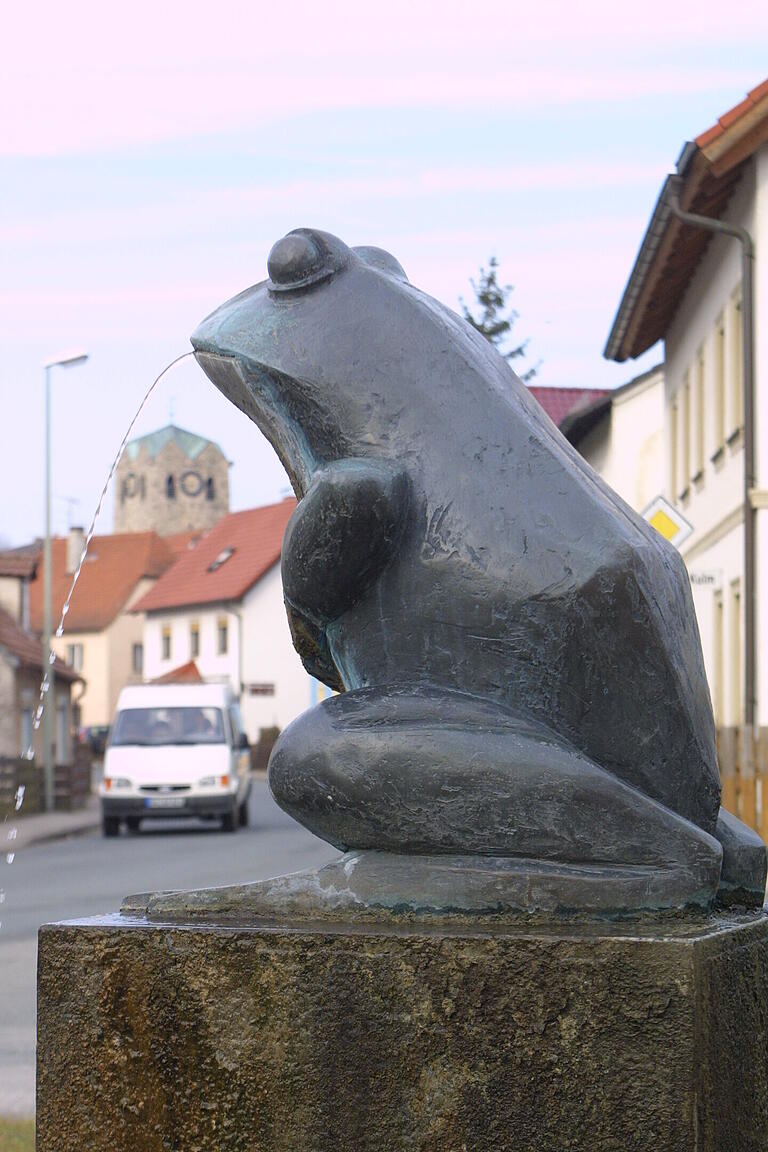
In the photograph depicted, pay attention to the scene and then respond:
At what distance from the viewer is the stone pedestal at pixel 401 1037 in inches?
132

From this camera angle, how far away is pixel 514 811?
142 inches

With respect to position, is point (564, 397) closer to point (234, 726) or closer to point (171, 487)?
point (234, 726)

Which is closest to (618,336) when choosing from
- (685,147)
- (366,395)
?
(685,147)

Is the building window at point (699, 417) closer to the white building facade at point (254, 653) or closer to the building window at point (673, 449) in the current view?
the building window at point (673, 449)

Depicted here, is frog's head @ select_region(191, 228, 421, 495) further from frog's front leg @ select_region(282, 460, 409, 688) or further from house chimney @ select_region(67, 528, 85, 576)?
house chimney @ select_region(67, 528, 85, 576)

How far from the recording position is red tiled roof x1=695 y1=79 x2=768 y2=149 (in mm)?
18203

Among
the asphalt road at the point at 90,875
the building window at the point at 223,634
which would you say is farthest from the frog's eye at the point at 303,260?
the building window at the point at 223,634

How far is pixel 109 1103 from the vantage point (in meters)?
3.62

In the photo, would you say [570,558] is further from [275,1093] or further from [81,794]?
[81,794]

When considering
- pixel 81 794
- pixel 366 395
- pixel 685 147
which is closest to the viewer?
pixel 366 395

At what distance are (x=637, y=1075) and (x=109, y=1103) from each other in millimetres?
987

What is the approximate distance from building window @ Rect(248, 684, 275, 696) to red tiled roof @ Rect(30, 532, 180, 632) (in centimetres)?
2514

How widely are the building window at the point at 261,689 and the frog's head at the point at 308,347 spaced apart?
63260mm

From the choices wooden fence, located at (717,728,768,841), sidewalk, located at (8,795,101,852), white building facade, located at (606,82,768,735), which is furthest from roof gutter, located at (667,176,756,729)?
sidewalk, located at (8,795,101,852)
